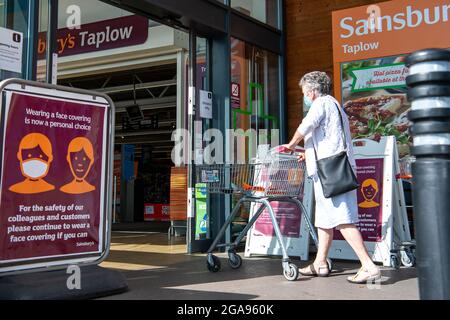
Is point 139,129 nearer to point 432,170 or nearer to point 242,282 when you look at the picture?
point 242,282

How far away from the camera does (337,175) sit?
3.87 metres

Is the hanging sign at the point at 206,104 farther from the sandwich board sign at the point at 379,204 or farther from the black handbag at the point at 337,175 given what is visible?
the black handbag at the point at 337,175

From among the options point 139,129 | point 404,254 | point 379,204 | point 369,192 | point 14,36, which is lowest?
point 404,254

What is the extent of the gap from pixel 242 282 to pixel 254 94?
3621 millimetres

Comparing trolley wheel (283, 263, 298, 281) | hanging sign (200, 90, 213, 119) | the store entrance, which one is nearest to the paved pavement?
trolley wheel (283, 263, 298, 281)

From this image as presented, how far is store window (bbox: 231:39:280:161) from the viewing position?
21.7ft

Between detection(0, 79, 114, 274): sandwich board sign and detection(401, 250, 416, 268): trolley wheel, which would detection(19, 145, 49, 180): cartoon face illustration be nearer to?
detection(0, 79, 114, 274): sandwich board sign

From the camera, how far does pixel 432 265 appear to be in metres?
2.02

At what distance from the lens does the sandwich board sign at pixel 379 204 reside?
4.82 meters

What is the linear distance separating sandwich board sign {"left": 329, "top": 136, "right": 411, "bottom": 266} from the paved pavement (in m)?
0.23

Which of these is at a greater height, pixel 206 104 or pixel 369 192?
pixel 206 104

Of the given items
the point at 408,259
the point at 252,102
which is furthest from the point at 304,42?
the point at 408,259
